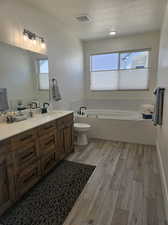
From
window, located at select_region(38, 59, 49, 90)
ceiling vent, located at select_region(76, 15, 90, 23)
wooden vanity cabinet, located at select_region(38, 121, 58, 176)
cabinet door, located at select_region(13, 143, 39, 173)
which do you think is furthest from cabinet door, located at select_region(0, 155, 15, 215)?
ceiling vent, located at select_region(76, 15, 90, 23)

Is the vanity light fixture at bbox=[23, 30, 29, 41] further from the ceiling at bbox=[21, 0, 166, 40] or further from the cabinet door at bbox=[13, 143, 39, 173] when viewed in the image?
the cabinet door at bbox=[13, 143, 39, 173]

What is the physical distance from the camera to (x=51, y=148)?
7.32 feet

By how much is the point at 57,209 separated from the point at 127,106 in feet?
11.4

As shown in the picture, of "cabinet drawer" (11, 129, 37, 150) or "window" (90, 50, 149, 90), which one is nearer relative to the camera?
"cabinet drawer" (11, 129, 37, 150)

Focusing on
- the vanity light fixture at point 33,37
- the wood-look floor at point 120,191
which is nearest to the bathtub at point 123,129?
the wood-look floor at point 120,191

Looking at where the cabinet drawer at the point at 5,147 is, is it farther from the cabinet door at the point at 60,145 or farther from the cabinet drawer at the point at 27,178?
the cabinet door at the point at 60,145

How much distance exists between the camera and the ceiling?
94.7 inches

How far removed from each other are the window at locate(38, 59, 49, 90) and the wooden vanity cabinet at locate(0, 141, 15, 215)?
1584 millimetres

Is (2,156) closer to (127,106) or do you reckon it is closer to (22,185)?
(22,185)

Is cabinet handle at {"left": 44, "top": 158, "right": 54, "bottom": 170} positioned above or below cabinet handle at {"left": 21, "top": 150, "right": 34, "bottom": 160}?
below

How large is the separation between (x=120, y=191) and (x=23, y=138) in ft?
4.51

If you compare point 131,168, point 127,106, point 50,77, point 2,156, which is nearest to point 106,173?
point 131,168

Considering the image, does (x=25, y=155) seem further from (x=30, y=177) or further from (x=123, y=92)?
(x=123, y=92)

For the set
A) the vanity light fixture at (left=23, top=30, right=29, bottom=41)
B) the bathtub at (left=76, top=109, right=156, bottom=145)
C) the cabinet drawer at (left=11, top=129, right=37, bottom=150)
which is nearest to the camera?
the cabinet drawer at (left=11, top=129, right=37, bottom=150)
